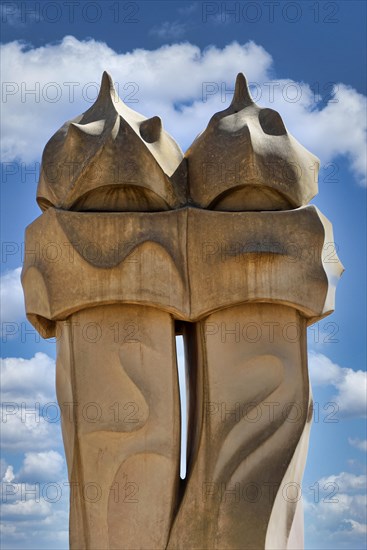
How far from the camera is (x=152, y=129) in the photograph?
13.5 metres

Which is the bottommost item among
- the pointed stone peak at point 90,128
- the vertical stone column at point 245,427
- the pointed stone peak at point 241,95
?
the vertical stone column at point 245,427

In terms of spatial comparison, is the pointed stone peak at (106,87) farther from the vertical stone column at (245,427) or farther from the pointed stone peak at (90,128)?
the vertical stone column at (245,427)

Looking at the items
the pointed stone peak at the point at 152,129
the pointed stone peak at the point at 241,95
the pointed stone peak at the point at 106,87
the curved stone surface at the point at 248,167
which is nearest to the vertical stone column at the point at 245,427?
the curved stone surface at the point at 248,167

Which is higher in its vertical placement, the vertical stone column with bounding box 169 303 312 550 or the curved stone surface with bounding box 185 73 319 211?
the curved stone surface with bounding box 185 73 319 211

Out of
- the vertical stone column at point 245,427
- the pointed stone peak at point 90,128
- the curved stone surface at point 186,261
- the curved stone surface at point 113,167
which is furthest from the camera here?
the pointed stone peak at point 90,128

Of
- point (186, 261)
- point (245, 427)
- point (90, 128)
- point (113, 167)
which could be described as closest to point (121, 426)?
point (245, 427)

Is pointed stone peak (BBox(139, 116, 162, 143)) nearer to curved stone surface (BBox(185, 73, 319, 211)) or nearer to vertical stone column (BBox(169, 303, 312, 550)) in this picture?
curved stone surface (BBox(185, 73, 319, 211))

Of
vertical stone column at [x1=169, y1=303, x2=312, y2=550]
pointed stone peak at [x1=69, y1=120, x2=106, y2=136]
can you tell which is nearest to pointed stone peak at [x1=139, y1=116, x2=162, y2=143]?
pointed stone peak at [x1=69, y1=120, x2=106, y2=136]

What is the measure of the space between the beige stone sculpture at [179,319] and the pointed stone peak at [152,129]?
0.14ft

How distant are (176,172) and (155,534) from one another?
3.88m

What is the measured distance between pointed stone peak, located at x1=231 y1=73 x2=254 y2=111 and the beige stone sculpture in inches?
16.4

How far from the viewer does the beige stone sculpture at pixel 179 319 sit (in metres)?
12.6

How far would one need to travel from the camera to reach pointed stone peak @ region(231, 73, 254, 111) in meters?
13.8

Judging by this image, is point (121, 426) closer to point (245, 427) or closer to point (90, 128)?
point (245, 427)
